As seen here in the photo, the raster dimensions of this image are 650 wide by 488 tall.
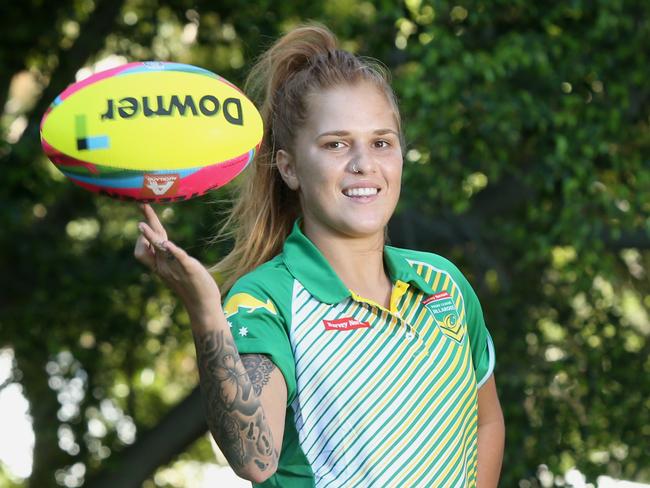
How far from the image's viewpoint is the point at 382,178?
8.29 ft

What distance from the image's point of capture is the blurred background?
5.40 metres

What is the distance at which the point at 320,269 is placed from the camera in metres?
2.50

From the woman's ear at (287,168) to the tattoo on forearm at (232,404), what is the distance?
1.89ft

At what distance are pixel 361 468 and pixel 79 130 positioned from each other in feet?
2.70

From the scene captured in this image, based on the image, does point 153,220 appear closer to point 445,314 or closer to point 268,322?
point 268,322

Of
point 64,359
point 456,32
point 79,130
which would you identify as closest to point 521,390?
point 456,32

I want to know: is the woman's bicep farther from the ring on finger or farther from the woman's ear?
the woman's ear

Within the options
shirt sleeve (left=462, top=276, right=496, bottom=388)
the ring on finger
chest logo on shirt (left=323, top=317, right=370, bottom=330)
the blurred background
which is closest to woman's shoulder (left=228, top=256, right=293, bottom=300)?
chest logo on shirt (left=323, top=317, right=370, bottom=330)

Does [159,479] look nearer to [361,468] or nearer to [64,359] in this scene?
[64,359]

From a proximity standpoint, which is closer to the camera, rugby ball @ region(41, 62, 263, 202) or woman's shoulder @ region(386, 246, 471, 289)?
rugby ball @ region(41, 62, 263, 202)

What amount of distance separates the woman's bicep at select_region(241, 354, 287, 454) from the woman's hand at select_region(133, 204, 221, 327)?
0.17 m

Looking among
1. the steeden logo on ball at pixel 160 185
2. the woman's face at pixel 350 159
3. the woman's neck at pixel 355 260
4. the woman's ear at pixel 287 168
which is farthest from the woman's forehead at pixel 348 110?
the steeden logo on ball at pixel 160 185

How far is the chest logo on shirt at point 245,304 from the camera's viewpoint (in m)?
2.33

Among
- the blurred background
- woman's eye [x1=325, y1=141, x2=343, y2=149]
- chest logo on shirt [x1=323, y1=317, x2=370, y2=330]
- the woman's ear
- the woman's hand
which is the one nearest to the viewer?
the woman's hand
